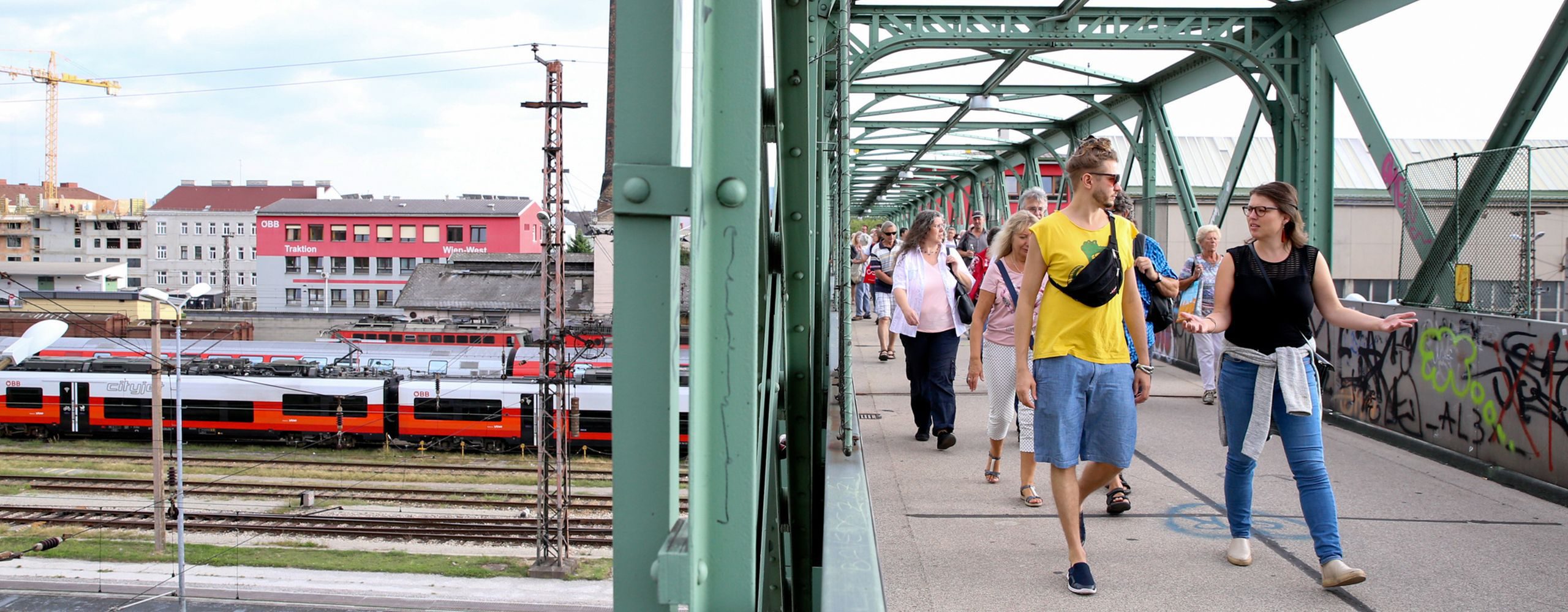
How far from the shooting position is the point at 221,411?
39.6m

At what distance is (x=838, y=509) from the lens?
326 centimetres

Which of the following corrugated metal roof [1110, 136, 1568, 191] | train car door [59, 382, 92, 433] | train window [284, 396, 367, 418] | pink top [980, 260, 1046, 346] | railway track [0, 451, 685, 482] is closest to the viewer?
pink top [980, 260, 1046, 346]

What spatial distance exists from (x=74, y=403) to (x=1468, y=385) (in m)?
46.6

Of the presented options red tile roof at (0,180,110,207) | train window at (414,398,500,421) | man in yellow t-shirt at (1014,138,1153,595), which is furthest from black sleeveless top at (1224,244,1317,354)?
red tile roof at (0,180,110,207)

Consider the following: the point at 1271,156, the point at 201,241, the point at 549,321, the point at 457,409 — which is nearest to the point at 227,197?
the point at 201,241

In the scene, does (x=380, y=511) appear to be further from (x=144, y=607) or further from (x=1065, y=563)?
(x=1065, y=563)

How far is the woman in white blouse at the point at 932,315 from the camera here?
719cm

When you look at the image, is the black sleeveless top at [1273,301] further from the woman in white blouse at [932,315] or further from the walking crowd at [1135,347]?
the woman in white blouse at [932,315]

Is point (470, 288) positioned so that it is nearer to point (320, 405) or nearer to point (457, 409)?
point (320, 405)

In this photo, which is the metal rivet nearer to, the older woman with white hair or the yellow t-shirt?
the yellow t-shirt

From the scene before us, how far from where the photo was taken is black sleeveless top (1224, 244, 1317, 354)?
440cm

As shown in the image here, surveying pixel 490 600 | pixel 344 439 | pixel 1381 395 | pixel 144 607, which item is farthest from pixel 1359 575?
pixel 344 439

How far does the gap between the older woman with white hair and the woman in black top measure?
11.6 ft

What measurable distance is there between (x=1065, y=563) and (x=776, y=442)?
72.0 inches
